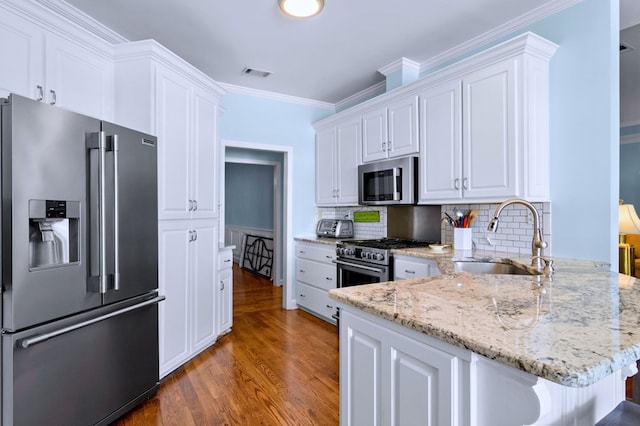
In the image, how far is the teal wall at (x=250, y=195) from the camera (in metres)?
6.88

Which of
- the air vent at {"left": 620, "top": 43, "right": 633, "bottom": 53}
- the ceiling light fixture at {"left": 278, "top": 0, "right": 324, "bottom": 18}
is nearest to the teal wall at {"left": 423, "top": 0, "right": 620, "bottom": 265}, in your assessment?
the air vent at {"left": 620, "top": 43, "right": 633, "bottom": 53}

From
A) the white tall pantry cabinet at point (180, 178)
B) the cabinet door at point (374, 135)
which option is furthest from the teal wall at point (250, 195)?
the white tall pantry cabinet at point (180, 178)

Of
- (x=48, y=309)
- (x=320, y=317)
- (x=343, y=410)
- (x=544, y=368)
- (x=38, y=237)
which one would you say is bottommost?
(x=320, y=317)

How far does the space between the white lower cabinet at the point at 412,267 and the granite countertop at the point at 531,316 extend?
1.00 m

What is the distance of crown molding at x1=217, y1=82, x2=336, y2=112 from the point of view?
4112 millimetres

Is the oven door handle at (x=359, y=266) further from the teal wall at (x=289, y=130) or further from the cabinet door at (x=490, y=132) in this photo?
the teal wall at (x=289, y=130)

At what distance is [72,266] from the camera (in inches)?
69.1

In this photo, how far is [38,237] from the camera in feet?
5.45

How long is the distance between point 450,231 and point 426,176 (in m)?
0.60

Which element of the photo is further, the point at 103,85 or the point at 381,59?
the point at 381,59

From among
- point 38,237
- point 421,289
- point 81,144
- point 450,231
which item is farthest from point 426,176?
point 38,237

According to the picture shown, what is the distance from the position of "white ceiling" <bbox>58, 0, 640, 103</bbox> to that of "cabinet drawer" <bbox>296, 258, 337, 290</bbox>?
2.08m

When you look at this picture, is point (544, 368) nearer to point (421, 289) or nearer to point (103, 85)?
point (421, 289)

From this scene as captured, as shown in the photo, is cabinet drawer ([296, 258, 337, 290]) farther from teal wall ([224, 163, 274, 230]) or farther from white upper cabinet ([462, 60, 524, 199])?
teal wall ([224, 163, 274, 230])
